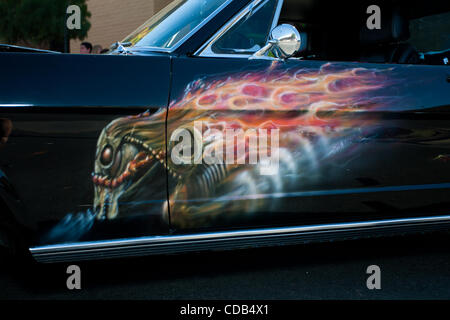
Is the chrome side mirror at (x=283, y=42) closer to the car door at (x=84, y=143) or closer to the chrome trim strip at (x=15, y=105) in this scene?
the car door at (x=84, y=143)

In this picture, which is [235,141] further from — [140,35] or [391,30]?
[391,30]

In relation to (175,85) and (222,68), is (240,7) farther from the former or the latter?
(175,85)

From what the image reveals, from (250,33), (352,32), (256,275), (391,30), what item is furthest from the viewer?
(352,32)

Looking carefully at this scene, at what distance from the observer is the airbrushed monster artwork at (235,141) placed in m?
2.16

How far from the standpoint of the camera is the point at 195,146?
2207mm

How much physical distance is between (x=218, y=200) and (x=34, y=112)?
2.97ft

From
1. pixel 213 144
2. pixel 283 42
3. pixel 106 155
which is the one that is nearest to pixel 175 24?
pixel 283 42

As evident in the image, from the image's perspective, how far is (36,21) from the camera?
15.6 m

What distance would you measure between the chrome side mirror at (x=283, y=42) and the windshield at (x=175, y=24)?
319mm

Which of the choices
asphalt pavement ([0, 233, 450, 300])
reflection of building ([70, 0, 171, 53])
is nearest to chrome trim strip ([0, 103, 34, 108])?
asphalt pavement ([0, 233, 450, 300])

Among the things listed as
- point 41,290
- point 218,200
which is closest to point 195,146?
point 218,200

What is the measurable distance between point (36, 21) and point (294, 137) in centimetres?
1534

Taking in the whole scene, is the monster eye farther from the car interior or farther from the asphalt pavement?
the car interior

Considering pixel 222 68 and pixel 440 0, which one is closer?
pixel 222 68
